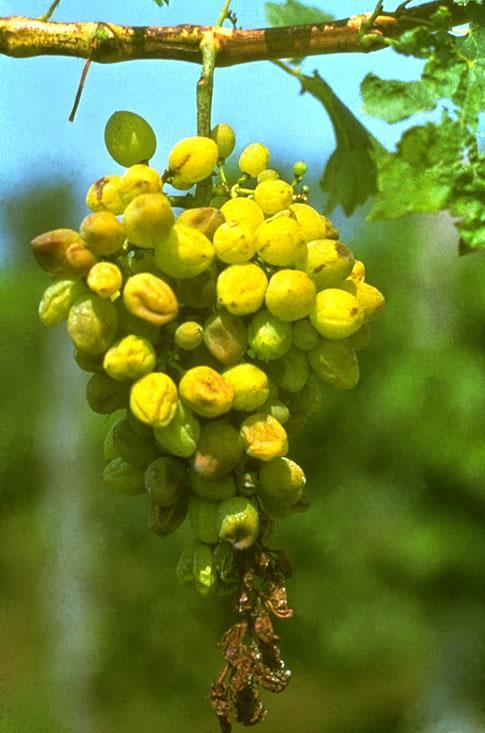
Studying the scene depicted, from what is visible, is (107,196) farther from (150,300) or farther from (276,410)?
(276,410)

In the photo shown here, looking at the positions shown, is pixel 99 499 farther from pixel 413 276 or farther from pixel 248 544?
pixel 248 544

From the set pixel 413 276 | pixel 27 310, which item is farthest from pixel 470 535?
pixel 27 310

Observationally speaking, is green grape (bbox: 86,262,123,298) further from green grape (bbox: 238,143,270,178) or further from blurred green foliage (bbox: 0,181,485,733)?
blurred green foliage (bbox: 0,181,485,733)

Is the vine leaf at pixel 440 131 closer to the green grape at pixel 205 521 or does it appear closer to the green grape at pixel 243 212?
the green grape at pixel 243 212

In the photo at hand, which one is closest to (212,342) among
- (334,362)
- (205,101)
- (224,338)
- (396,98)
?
(224,338)

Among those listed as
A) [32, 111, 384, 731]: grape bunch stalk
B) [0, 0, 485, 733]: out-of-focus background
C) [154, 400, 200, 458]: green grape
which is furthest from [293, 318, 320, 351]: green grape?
[0, 0, 485, 733]: out-of-focus background

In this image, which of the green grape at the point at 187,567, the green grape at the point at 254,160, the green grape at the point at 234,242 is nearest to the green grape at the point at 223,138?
the green grape at the point at 254,160
